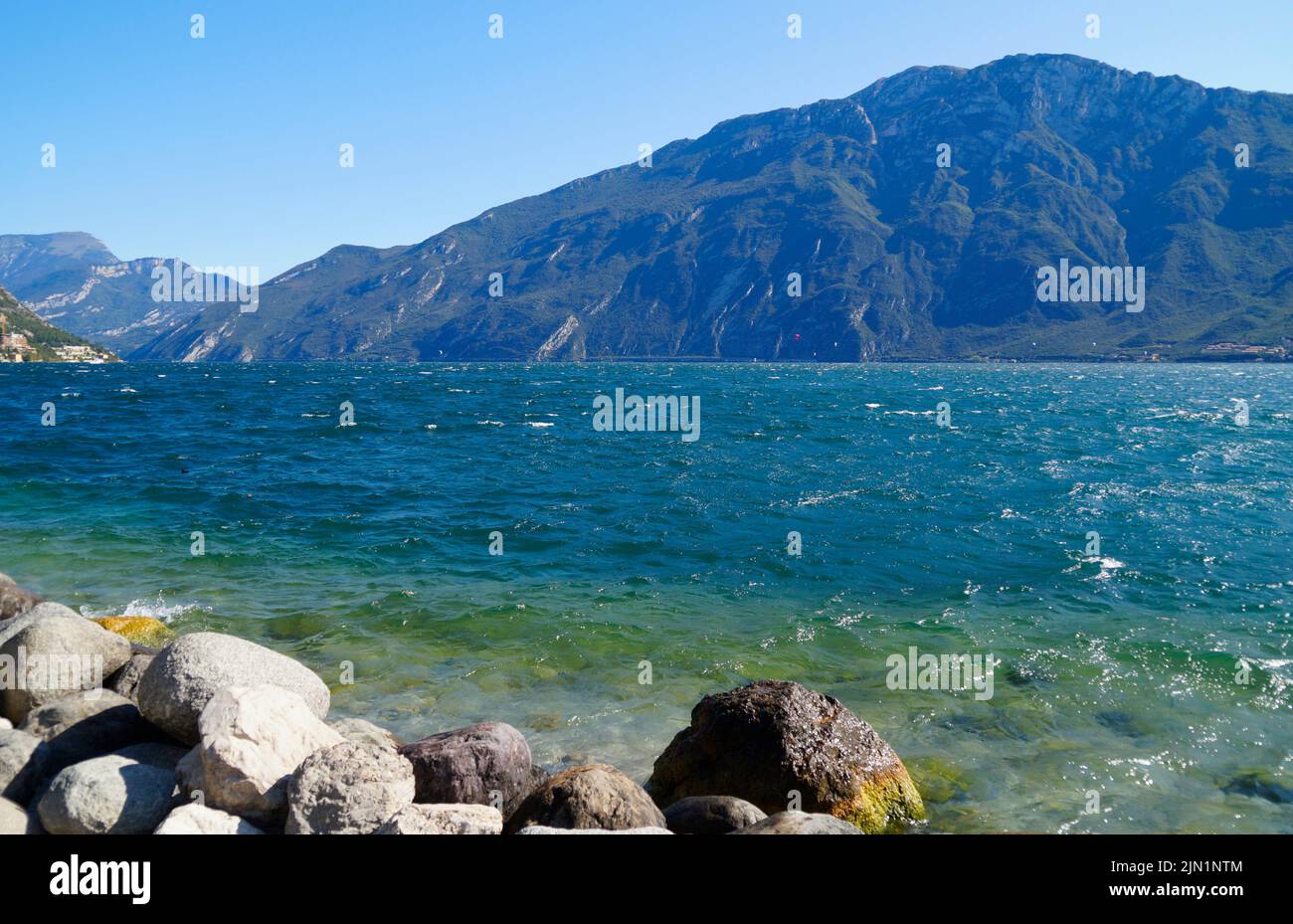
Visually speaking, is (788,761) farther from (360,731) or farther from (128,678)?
(128,678)

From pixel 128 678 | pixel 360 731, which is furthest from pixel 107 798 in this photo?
pixel 128 678

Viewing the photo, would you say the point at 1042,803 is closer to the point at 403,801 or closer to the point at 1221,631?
the point at 403,801

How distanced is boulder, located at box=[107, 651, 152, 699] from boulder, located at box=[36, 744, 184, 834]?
3.21m

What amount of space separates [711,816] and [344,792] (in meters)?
3.93

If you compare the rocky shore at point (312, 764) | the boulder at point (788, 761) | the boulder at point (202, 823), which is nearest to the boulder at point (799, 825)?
the rocky shore at point (312, 764)

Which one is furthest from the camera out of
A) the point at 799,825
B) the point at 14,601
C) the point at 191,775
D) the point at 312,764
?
the point at 14,601

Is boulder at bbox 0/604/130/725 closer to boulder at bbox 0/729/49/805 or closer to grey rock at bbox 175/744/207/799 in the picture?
boulder at bbox 0/729/49/805

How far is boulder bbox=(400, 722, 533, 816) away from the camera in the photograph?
909 cm

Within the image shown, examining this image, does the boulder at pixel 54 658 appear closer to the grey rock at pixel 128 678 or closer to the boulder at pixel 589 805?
the grey rock at pixel 128 678

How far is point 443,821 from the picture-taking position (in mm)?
7336

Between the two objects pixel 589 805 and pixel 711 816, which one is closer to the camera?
pixel 589 805

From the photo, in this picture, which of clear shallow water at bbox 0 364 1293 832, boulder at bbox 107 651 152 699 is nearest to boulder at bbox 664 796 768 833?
clear shallow water at bbox 0 364 1293 832

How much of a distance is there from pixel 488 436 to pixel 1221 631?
148ft
